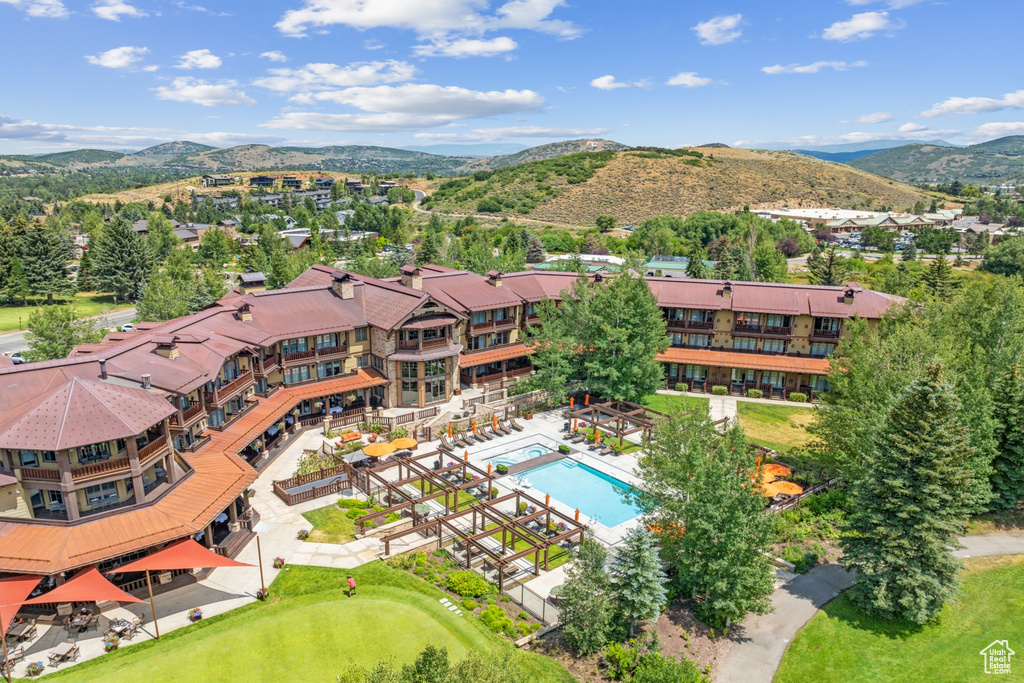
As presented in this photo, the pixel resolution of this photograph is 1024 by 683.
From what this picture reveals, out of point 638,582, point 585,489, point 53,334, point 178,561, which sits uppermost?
point 53,334

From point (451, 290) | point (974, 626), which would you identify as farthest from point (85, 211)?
point (974, 626)

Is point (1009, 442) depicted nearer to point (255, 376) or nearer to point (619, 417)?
point (619, 417)

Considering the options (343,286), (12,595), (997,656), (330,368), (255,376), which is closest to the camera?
(12,595)

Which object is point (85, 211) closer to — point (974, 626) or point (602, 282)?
point (602, 282)

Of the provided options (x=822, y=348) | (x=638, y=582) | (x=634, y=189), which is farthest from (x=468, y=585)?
(x=634, y=189)

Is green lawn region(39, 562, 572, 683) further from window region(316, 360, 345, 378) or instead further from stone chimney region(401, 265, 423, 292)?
stone chimney region(401, 265, 423, 292)

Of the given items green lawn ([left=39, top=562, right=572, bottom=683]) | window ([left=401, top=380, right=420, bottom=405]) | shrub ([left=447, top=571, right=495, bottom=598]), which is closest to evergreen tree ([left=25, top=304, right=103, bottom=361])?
window ([left=401, top=380, right=420, bottom=405])

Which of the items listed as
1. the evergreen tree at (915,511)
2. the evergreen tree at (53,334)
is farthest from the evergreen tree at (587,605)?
the evergreen tree at (53,334)
